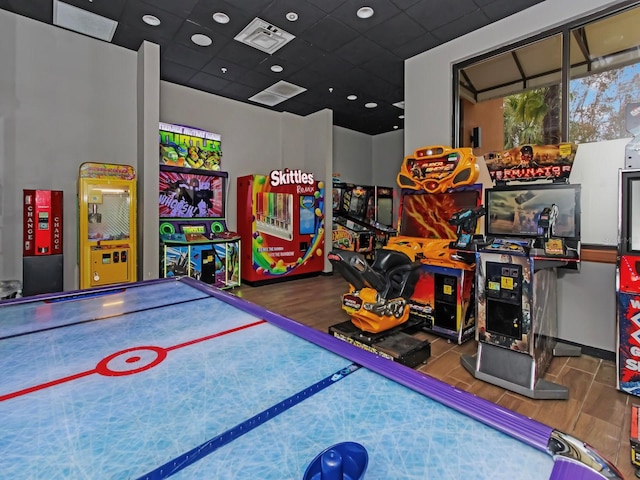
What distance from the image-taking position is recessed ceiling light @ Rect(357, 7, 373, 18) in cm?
360

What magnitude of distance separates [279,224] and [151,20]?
344cm

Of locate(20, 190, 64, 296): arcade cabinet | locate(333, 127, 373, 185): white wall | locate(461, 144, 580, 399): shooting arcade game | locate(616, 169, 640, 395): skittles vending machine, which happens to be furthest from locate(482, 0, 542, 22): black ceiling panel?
locate(20, 190, 64, 296): arcade cabinet

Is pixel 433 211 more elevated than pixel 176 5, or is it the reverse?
pixel 176 5

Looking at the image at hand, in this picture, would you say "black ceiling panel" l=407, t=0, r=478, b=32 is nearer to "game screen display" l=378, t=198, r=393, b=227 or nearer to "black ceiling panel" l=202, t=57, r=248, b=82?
"black ceiling panel" l=202, t=57, r=248, b=82

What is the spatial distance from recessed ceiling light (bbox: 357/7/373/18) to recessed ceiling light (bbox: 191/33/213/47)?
196cm

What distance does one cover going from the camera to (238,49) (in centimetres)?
446

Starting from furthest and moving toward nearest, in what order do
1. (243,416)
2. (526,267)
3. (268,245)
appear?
(268,245), (526,267), (243,416)

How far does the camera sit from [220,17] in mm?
3764

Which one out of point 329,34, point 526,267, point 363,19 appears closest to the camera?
point 526,267

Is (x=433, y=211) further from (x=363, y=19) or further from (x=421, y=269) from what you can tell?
(x=363, y=19)

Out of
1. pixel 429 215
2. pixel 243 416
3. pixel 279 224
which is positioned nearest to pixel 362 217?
pixel 279 224

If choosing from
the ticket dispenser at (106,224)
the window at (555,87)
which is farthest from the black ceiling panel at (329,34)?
the ticket dispenser at (106,224)

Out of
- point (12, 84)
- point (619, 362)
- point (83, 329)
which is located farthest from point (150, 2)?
point (619, 362)

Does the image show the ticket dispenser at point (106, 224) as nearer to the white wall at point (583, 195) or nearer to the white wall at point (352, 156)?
the white wall at point (583, 195)
